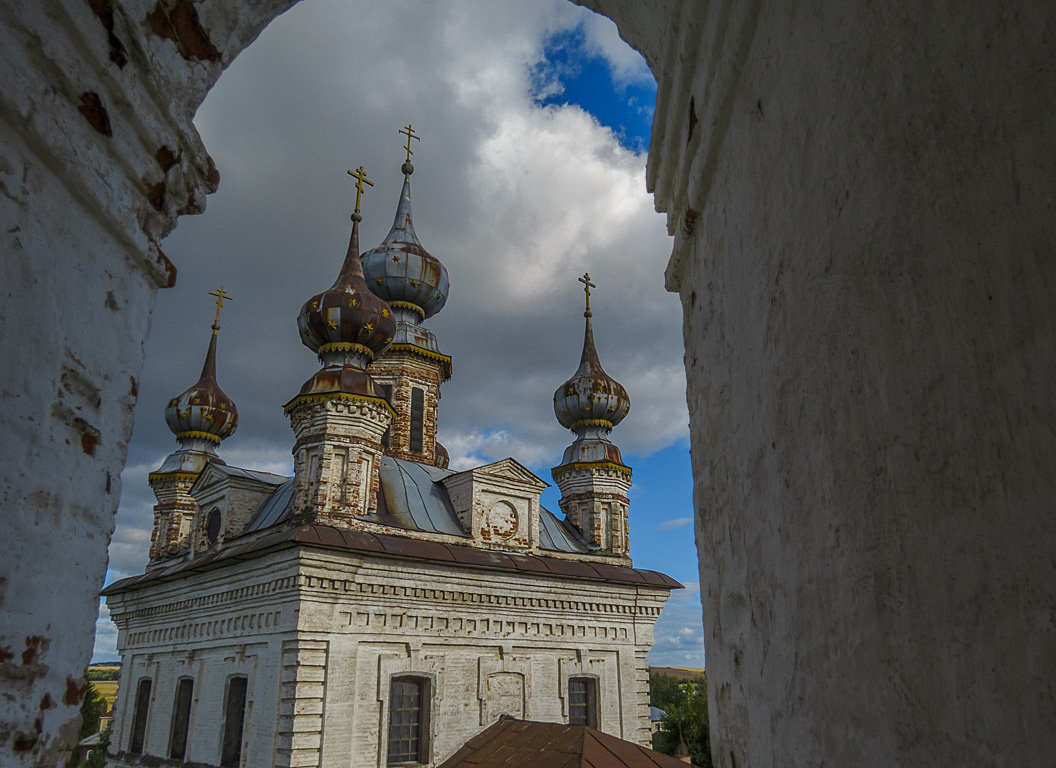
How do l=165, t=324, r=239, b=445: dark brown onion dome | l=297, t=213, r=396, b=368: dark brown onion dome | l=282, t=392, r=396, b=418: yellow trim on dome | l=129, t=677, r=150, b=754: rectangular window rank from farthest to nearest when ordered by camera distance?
l=165, t=324, r=239, b=445: dark brown onion dome → l=129, t=677, r=150, b=754: rectangular window → l=297, t=213, r=396, b=368: dark brown onion dome → l=282, t=392, r=396, b=418: yellow trim on dome

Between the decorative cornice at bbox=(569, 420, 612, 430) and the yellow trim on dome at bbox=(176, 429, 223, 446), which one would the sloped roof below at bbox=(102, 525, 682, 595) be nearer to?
the decorative cornice at bbox=(569, 420, 612, 430)

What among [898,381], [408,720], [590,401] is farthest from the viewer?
[590,401]

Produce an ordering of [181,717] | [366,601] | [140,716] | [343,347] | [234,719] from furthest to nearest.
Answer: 1. [140,716]
2. [343,347]
3. [181,717]
4. [234,719]
5. [366,601]

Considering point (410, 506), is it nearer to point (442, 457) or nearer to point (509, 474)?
point (509, 474)

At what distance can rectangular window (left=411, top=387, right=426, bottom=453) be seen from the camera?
18.1 meters

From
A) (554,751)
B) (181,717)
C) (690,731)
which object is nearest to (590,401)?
(554,751)

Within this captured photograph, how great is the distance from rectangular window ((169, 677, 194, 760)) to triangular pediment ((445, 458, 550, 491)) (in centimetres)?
606

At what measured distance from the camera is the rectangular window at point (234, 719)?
39.2ft

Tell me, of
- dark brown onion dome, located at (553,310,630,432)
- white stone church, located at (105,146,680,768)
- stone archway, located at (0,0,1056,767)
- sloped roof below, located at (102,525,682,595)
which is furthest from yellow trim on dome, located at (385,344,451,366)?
stone archway, located at (0,0,1056,767)

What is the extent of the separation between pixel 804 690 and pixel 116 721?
58.5 ft

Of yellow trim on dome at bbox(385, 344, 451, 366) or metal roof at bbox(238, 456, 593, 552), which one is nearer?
metal roof at bbox(238, 456, 593, 552)

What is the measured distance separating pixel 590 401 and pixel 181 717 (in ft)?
34.8

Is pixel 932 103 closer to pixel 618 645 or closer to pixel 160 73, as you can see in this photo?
pixel 160 73

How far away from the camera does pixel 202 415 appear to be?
18891mm
